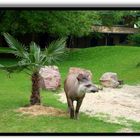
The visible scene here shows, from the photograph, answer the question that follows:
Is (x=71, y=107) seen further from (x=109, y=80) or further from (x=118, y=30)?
(x=109, y=80)

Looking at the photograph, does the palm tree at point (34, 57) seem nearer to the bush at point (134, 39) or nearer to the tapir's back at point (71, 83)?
the tapir's back at point (71, 83)

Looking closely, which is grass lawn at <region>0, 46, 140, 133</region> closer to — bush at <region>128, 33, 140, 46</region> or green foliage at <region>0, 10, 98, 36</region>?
bush at <region>128, 33, 140, 46</region>

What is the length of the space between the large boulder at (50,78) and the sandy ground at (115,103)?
49 cm

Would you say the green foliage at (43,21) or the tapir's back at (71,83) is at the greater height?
the green foliage at (43,21)

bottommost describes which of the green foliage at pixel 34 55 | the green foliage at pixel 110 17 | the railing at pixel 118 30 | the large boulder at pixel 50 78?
the large boulder at pixel 50 78

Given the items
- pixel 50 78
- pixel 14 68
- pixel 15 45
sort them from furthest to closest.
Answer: pixel 50 78 → pixel 14 68 → pixel 15 45

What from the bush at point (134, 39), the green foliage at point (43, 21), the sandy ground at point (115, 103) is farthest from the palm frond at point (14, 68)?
the bush at point (134, 39)

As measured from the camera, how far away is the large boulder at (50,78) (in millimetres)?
12102

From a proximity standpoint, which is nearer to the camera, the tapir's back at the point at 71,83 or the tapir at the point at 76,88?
the tapir at the point at 76,88

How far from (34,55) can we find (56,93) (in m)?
1.60

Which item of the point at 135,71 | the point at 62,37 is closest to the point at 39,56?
the point at 62,37

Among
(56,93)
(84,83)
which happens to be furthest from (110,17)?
(56,93)

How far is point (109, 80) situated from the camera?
1227 centimetres

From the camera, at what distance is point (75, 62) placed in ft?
34.3
